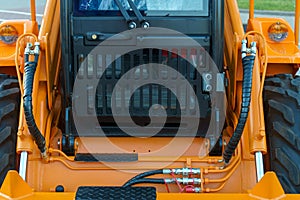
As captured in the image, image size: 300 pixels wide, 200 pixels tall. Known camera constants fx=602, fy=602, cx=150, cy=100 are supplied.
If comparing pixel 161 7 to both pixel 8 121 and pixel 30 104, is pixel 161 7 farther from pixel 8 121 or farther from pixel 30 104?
pixel 8 121

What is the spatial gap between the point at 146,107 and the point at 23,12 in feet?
43.6

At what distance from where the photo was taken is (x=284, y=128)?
12.5 feet

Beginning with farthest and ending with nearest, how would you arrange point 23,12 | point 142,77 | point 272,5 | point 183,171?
point 272,5, point 23,12, point 142,77, point 183,171

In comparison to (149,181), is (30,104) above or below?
above

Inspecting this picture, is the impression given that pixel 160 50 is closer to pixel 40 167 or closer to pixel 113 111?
pixel 113 111

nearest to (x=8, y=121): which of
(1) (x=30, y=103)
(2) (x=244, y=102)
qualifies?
(1) (x=30, y=103)

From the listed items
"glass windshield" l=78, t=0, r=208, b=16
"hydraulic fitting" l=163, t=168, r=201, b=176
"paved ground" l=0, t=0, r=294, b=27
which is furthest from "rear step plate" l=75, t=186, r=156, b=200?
"paved ground" l=0, t=0, r=294, b=27

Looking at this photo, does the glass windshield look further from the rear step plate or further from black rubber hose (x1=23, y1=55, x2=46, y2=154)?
the rear step plate

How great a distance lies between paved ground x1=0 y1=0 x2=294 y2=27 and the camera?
15.3 m

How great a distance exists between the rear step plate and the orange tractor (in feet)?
1.01

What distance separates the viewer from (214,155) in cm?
402

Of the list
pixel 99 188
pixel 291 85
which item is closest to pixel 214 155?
pixel 291 85

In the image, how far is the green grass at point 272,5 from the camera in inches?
648

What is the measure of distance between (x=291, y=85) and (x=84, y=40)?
1421 millimetres
